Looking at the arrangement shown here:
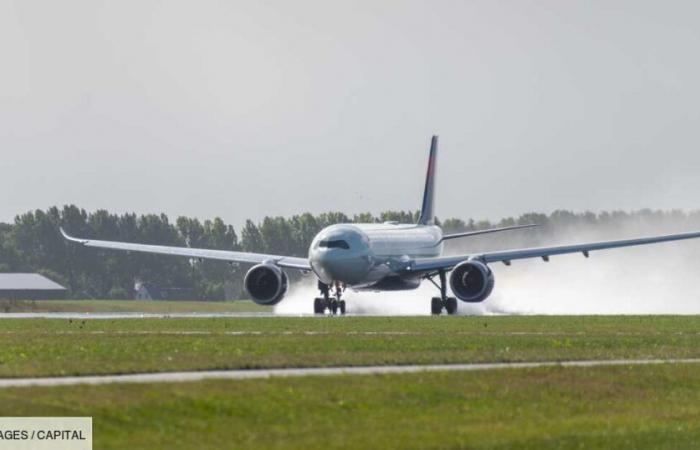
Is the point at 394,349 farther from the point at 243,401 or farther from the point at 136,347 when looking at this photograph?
the point at 243,401

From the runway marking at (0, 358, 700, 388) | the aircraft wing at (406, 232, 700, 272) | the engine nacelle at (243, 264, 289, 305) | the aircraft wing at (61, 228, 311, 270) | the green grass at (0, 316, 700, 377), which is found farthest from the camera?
the aircraft wing at (61, 228, 311, 270)

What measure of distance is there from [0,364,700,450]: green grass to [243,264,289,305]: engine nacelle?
5209 cm

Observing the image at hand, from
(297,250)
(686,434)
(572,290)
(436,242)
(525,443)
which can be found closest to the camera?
(525,443)

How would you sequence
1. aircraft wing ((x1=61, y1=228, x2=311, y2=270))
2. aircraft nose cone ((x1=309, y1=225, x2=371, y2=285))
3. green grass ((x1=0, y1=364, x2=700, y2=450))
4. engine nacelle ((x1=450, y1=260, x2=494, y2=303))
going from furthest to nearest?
aircraft wing ((x1=61, y1=228, x2=311, y2=270)) → aircraft nose cone ((x1=309, y1=225, x2=371, y2=285)) → engine nacelle ((x1=450, y1=260, x2=494, y2=303)) → green grass ((x1=0, y1=364, x2=700, y2=450))

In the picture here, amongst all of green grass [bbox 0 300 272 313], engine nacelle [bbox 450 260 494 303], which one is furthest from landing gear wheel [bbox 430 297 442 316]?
green grass [bbox 0 300 272 313]

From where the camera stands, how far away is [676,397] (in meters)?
40.1

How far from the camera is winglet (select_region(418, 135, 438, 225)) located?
344 ft

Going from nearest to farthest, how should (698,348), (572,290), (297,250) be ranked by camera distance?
(698,348)
(572,290)
(297,250)

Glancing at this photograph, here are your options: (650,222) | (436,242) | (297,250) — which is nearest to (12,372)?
(436,242)

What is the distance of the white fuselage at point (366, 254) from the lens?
291ft

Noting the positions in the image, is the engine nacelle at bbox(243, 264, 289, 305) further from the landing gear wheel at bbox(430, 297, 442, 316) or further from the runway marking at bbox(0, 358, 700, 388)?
the runway marking at bbox(0, 358, 700, 388)

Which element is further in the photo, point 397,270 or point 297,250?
point 297,250

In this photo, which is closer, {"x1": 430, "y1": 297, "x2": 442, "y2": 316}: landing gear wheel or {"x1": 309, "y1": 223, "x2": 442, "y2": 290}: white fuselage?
{"x1": 309, "y1": 223, "x2": 442, "y2": 290}: white fuselage

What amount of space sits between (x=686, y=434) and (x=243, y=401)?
857 cm
